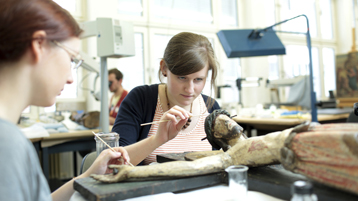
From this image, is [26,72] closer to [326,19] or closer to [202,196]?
[202,196]

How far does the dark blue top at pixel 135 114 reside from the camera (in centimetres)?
148

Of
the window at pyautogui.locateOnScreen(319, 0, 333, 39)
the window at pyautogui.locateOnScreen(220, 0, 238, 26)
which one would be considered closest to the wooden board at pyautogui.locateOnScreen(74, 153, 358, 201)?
the window at pyautogui.locateOnScreen(220, 0, 238, 26)

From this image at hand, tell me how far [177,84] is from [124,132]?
0.36 m

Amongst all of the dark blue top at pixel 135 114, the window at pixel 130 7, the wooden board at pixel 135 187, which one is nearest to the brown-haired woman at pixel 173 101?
the dark blue top at pixel 135 114

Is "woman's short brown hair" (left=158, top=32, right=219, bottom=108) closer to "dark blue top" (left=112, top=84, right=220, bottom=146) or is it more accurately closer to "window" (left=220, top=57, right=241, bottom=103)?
"dark blue top" (left=112, top=84, right=220, bottom=146)

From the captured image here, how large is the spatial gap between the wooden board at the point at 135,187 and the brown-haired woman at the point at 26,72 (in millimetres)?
137

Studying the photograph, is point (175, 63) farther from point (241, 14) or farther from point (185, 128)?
point (241, 14)

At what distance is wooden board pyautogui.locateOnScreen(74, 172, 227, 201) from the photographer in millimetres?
727

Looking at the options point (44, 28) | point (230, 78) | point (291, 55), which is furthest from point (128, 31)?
point (291, 55)

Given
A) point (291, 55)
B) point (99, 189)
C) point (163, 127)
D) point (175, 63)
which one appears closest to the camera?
point (99, 189)

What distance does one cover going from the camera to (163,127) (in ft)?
4.13

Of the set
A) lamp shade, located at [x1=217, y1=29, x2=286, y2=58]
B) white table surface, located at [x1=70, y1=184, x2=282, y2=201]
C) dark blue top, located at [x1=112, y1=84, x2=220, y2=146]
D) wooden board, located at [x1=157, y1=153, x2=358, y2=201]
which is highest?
lamp shade, located at [x1=217, y1=29, x2=286, y2=58]

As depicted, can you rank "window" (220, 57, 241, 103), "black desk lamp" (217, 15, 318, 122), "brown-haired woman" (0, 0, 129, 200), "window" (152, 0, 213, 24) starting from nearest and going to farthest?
"brown-haired woman" (0, 0, 129, 200)
"black desk lamp" (217, 15, 318, 122)
"window" (152, 0, 213, 24)
"window" (220, 57, 241, 103)

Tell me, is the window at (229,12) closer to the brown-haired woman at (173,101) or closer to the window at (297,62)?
the window at (297,62)
